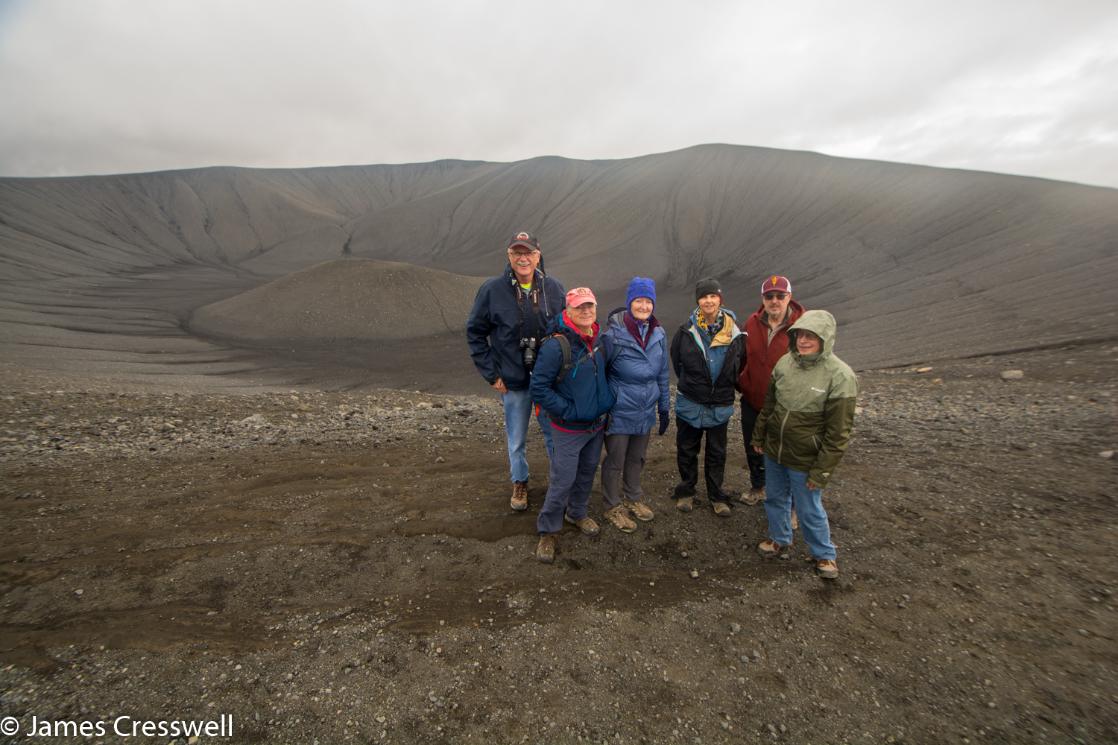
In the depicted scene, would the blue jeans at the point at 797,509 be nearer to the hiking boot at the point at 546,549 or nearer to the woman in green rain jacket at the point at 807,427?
the woman in green rain jacket at the point at 807,427

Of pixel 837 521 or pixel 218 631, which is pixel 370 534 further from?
pixel 837 521

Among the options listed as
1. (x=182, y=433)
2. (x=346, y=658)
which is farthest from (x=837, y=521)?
(x=182, y=433)

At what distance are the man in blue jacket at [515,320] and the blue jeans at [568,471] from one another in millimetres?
274

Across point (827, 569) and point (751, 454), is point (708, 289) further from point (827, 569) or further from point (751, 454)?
point (827, 569)

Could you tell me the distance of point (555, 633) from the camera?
9.27 ft

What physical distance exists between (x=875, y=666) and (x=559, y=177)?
62773 millimetres

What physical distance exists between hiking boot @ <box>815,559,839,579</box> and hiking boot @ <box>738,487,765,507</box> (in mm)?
946

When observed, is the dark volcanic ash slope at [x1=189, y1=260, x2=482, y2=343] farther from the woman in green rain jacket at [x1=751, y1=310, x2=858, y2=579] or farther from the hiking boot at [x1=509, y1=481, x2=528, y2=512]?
the woman in green rain jacket at [x1=751, y1=310, x2=858, y2=579]

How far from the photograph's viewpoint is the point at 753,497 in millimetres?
→ 4332

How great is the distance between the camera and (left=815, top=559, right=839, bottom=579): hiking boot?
130 inches

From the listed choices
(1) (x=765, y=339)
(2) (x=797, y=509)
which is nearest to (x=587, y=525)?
(2) (x=797, y=509)

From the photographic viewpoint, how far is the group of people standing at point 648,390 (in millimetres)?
3150

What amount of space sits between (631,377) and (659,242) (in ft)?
112
